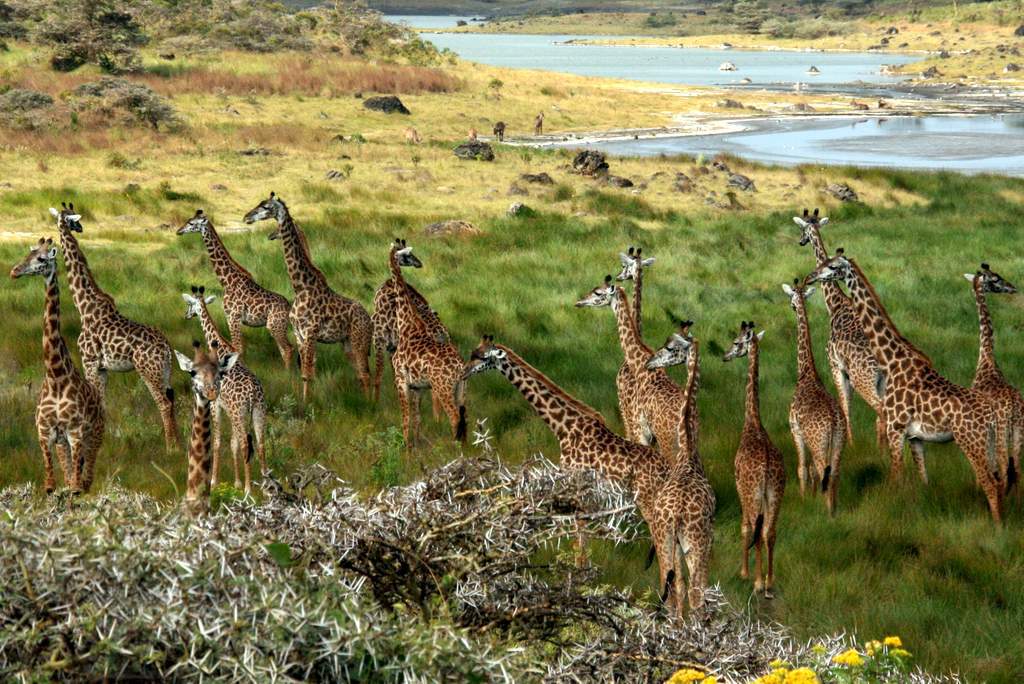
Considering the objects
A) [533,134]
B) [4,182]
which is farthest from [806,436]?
[533,134]

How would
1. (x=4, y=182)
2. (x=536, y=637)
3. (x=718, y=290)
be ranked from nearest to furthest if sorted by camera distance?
(x=536, y=637) → (x=718, y=290) → (x=4, y=182)

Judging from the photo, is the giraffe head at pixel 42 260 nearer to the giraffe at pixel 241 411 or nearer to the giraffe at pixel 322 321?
the giraffe at pixel 241 411

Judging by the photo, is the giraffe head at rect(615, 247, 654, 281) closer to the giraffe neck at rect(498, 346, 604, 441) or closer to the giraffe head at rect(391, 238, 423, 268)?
the giraffe head at rect(391, 238, 423, 268)

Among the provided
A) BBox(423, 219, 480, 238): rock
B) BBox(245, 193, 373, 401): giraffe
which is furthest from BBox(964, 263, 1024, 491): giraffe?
BBox(423, 219, 480, 238): rock

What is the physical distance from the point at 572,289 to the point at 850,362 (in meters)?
7.39

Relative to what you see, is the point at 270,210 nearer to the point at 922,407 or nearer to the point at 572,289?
the point at 572,289

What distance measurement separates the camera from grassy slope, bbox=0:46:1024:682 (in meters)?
8.64

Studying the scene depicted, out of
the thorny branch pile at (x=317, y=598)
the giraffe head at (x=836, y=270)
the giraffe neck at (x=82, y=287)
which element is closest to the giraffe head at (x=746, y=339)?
the giraffe head at (x=836, y=270)

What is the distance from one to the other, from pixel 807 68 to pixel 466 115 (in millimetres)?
71752

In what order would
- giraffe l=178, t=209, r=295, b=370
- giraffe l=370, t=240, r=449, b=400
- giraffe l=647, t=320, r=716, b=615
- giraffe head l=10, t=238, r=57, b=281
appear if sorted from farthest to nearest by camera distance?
giraffe l=178, t=209, r=295, b=370 < giraffe l=370, t=240, r=449, b=400 < giraffe head l=10, t=238, r=57, b=281 < giraffe l=647, t=320, r=716, b=615

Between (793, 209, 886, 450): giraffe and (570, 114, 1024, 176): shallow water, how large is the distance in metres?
28.2

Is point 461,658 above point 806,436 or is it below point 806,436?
above

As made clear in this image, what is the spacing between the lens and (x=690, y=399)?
25.7ft

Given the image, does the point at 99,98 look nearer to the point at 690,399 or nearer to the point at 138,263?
the point at 138,263
